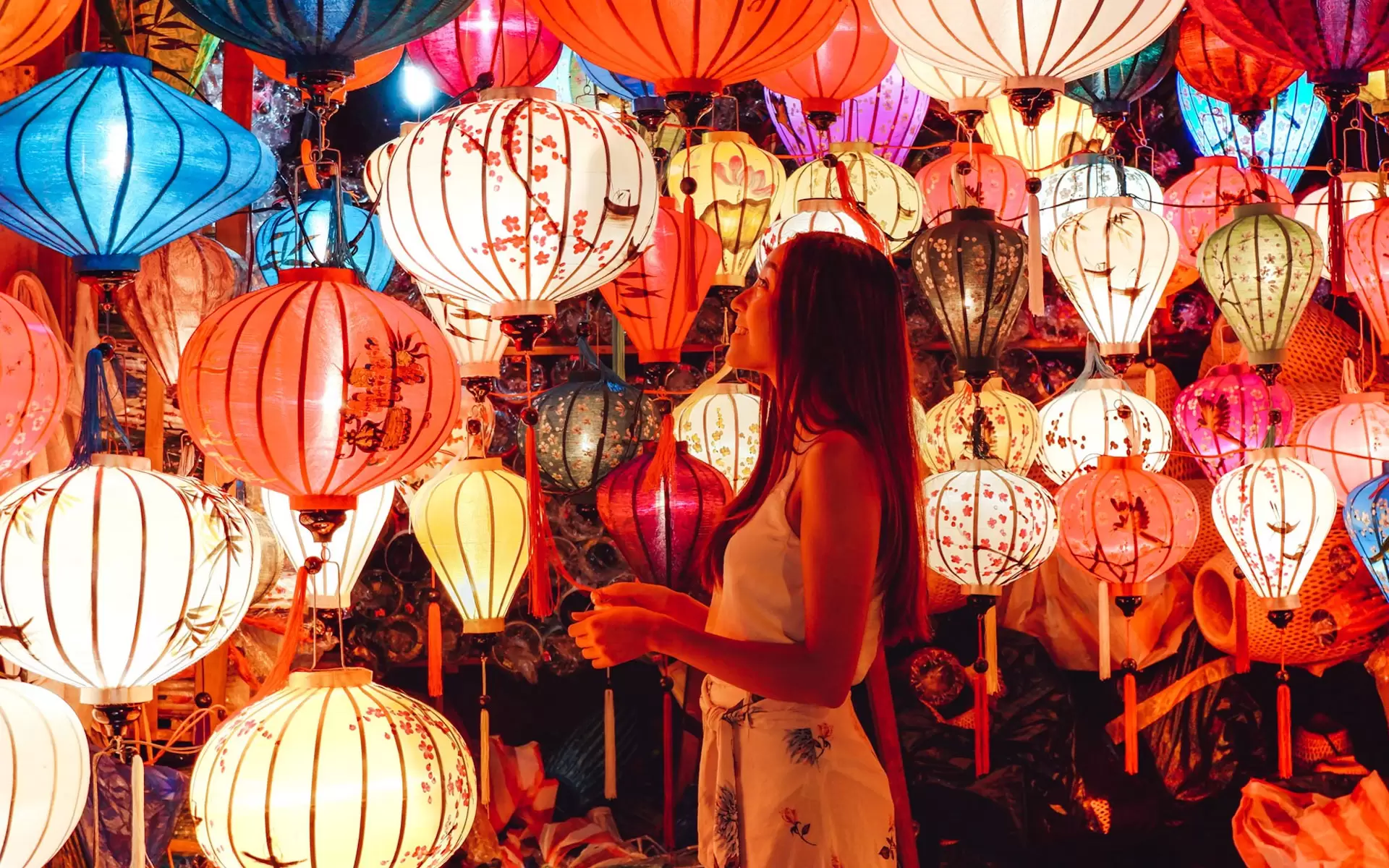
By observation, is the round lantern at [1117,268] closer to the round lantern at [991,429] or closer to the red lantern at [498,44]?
the round lantern at [991,429]

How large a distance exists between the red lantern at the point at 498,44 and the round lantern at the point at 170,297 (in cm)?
60

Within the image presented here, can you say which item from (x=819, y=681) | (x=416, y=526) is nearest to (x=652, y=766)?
(x=416, y=526)

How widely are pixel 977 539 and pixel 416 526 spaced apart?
1.12 meters

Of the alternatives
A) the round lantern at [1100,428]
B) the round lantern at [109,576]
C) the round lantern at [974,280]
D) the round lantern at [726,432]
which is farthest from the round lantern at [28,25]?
the round lantern at [1100,428]

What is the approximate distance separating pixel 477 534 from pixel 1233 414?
6.09 ft

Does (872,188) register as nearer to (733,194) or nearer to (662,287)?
(733,194)

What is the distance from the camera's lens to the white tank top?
1.48m

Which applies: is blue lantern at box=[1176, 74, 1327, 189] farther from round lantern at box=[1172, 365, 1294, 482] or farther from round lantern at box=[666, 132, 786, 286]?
round lantern at box=[666, 132, 786, 286]

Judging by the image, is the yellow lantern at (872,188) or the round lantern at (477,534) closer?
the round lantern at (477,534)

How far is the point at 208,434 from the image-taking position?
1883mm

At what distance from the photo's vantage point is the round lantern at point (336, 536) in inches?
105

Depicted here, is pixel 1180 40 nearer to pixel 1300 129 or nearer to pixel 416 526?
pixel 1300 129

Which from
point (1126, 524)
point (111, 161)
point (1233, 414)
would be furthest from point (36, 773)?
point (1233, 414)

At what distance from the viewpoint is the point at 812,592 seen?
143 centimetres
